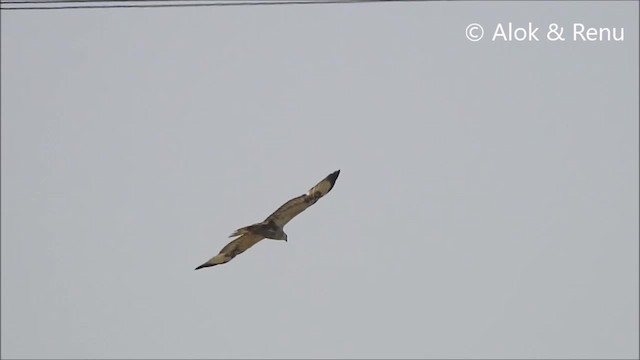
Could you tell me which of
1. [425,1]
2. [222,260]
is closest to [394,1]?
[425,1]

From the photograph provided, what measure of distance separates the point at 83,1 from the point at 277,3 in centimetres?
129

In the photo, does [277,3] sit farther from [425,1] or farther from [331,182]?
[331,182]

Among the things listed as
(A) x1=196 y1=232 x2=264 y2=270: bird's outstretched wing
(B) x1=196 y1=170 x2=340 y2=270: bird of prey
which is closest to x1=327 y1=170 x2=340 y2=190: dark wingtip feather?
(B) x1=196 y1=170 x2=340 y2=270: bird of prey

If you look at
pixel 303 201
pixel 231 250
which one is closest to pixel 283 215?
pixel 303 201

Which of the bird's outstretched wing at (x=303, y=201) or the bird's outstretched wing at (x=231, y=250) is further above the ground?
the bird's outstretched wing at (x=303, y=201)

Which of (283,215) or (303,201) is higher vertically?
(303,201)

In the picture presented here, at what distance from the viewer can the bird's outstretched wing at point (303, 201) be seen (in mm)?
12477

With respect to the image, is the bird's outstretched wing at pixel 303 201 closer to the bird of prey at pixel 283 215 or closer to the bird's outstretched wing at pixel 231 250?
the bird of prey at pixel 283 215

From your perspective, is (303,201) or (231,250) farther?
(231,250)

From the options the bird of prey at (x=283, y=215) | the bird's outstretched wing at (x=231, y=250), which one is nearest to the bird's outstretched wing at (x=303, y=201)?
the bird of prey at (x=283, y=215)

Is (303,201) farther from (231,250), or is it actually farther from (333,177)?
(231,250)

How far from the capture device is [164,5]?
29.1 ft

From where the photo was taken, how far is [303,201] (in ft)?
41.2

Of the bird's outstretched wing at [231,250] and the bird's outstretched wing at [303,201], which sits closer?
the bird's outstretched wing at [303,201]
